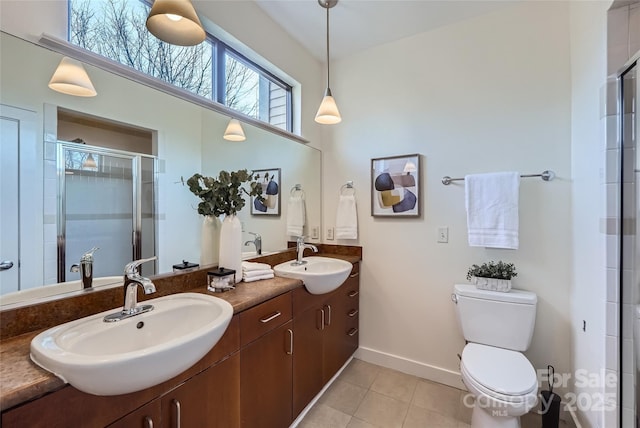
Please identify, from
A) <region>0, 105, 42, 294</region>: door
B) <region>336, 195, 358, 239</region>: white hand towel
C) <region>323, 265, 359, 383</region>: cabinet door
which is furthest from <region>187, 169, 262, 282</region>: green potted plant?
<region>336, 195, 358, 239</region>: white hand towel

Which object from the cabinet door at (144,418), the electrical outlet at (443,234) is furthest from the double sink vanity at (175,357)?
the electrical outlet at (443,234)

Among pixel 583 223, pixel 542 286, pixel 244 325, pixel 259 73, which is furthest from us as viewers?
pixel 259 73

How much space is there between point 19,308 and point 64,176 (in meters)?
0.51

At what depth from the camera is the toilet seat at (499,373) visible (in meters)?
1.31

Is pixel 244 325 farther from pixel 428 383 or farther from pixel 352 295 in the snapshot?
pixel 428 383

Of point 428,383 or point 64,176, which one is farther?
point 428,383

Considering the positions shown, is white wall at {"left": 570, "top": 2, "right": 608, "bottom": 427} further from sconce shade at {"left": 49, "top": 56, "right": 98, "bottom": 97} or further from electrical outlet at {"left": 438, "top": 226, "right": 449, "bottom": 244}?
sconce shade at {"left": 49, "top": 56, "right": 98, "bottom": 97}

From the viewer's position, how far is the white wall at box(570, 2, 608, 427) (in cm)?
132

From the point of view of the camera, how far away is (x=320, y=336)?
1.85m

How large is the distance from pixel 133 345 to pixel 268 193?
4.51 ft

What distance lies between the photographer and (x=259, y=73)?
7.07 ft

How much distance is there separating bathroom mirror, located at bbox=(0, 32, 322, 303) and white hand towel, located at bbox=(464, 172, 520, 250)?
51.6 inches

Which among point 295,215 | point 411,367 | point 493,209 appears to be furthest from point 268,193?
point 411,367

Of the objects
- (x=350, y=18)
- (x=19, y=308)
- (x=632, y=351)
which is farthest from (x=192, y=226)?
Result: (x=632, y=351)
